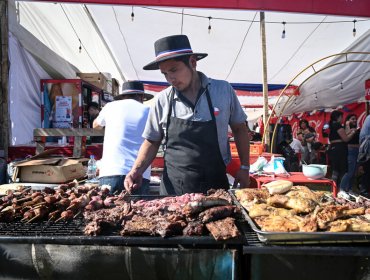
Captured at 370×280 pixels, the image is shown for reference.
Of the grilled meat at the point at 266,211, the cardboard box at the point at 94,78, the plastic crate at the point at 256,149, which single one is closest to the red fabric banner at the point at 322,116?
the plastic crate at the point at 256,149

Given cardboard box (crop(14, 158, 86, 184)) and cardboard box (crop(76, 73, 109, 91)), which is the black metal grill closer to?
cardboard box (crop(14, 158, 86, 184))

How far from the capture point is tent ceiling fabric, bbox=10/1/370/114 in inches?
300

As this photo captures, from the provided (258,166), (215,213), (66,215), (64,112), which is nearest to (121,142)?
(66,215)

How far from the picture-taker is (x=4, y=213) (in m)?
1.83

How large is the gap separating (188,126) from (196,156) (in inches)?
11.3

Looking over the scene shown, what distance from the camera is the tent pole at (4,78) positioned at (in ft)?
15.3

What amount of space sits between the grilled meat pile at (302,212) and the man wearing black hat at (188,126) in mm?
610

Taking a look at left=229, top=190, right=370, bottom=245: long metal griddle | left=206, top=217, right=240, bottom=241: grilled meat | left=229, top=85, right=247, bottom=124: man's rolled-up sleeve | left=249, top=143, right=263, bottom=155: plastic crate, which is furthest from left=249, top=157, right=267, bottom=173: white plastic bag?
left=229, top=190, right=370, bottom=245: long metal griddle

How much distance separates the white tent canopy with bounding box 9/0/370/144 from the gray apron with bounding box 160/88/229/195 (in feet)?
15.1

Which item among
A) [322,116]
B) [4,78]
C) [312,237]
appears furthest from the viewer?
[322,116]

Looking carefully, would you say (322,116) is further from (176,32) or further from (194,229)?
(194,229)

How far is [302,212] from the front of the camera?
5.75 feet

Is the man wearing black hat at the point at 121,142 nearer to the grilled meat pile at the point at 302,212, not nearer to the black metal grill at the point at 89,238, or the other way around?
the grilled meat pile at the point at 302,212

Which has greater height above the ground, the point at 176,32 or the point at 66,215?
the point at 176,32
